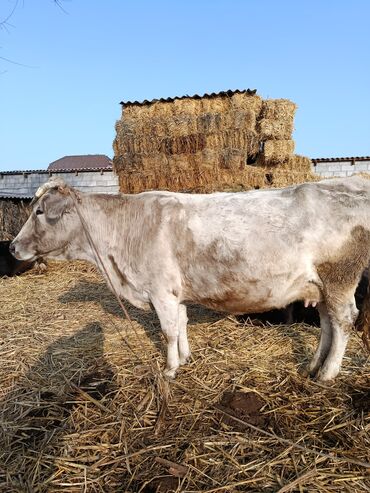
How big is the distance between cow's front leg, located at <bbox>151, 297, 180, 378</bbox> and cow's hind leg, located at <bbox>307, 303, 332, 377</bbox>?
140 centimetres

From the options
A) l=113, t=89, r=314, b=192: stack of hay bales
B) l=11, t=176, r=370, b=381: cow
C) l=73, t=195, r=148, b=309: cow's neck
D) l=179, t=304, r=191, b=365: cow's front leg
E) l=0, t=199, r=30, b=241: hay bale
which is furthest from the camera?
l=0, t=199, r=30, b=241: hay bale

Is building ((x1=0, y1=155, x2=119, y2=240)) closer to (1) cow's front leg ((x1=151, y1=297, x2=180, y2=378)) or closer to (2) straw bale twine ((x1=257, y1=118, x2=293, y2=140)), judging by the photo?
(2) straw bale twine ((x1=257, y1=118, x2=293, y2=140))

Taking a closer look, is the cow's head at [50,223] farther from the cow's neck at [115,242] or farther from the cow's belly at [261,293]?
the cow's belly at [261,293]

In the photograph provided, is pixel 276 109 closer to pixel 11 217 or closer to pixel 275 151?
pixel 275 151

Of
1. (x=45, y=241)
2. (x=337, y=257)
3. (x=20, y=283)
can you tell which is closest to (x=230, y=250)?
(x=337, y=257)

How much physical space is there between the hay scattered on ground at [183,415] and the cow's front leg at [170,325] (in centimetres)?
15

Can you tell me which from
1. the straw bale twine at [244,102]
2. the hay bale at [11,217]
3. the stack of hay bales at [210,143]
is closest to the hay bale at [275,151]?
the stack of hay bales at [210,143]

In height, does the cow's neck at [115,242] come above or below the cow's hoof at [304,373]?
above

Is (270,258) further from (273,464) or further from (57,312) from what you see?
(57,312)

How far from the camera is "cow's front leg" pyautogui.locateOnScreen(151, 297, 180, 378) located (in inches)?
172

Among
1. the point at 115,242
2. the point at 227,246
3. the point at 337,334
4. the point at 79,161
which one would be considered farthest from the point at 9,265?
the point at 79,161

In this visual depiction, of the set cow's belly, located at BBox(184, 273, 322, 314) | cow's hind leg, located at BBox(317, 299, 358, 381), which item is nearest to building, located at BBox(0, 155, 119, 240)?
cow's belly, located at BBox(184, 273, 322, 314)

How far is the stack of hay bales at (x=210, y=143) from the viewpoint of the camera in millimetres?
12039

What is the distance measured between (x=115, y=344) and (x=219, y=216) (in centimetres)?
225
